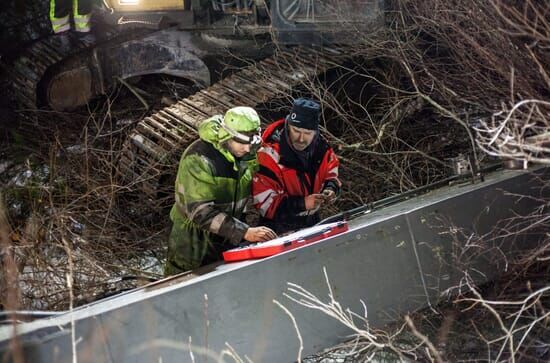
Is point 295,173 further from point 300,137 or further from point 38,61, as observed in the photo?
point 38,61

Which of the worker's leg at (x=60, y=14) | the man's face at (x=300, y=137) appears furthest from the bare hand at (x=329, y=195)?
the worker's leg at (x=60, y=14)

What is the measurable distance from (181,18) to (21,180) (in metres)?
2.78

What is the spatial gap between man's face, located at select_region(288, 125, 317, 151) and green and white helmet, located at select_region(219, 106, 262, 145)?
50cm

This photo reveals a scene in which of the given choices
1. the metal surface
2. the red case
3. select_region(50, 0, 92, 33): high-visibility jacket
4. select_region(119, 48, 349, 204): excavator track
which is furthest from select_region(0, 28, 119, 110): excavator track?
the red case

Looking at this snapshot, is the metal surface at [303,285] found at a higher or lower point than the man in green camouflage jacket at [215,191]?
lower

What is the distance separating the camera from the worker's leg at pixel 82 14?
1153 centimetres

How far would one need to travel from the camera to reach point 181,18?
11078 millimetres

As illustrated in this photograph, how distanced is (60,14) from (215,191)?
6.40m

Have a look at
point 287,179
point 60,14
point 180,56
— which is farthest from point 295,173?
point 60,14

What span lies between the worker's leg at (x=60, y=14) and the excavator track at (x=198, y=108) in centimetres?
252

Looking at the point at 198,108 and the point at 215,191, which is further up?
the point at 215,191

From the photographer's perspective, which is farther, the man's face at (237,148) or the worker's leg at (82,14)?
the worker's leg at (82,14)

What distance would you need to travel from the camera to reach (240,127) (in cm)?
613

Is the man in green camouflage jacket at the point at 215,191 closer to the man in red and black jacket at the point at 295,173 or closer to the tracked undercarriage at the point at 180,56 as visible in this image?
the man in red and black jacket at the point at 295,173
